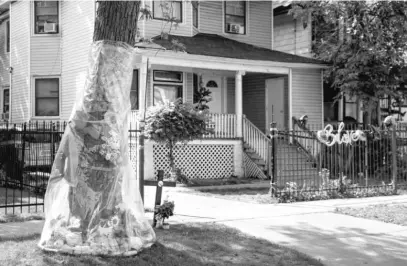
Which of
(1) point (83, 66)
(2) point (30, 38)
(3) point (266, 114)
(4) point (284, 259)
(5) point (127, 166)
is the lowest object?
(4) point (284, 259)

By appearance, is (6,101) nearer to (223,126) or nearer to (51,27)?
(51,27)

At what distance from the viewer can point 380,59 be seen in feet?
58.5

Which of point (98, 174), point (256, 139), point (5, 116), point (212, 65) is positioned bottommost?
point (98, 174)

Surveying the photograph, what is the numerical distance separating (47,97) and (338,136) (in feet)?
39.3

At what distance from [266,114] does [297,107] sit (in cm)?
141

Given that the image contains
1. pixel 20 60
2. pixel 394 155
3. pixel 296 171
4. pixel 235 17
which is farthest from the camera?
pixel 20 60

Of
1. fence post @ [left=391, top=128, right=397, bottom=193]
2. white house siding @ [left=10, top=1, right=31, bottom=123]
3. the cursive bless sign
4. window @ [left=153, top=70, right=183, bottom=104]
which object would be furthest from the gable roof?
white house siding @ [left=10, top=1, right=31, bottom=123]

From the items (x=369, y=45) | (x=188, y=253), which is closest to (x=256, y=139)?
(x=369, y=45)

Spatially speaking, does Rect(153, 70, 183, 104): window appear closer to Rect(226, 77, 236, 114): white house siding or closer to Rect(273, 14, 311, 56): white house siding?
Rect(226, 77, 236, 114): white house siding

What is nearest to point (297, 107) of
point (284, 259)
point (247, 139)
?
point (247, 139)

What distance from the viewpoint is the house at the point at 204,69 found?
56.0 ft

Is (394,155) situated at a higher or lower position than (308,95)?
lower

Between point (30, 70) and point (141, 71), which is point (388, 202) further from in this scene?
point (30, 70)

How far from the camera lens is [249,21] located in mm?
20953
